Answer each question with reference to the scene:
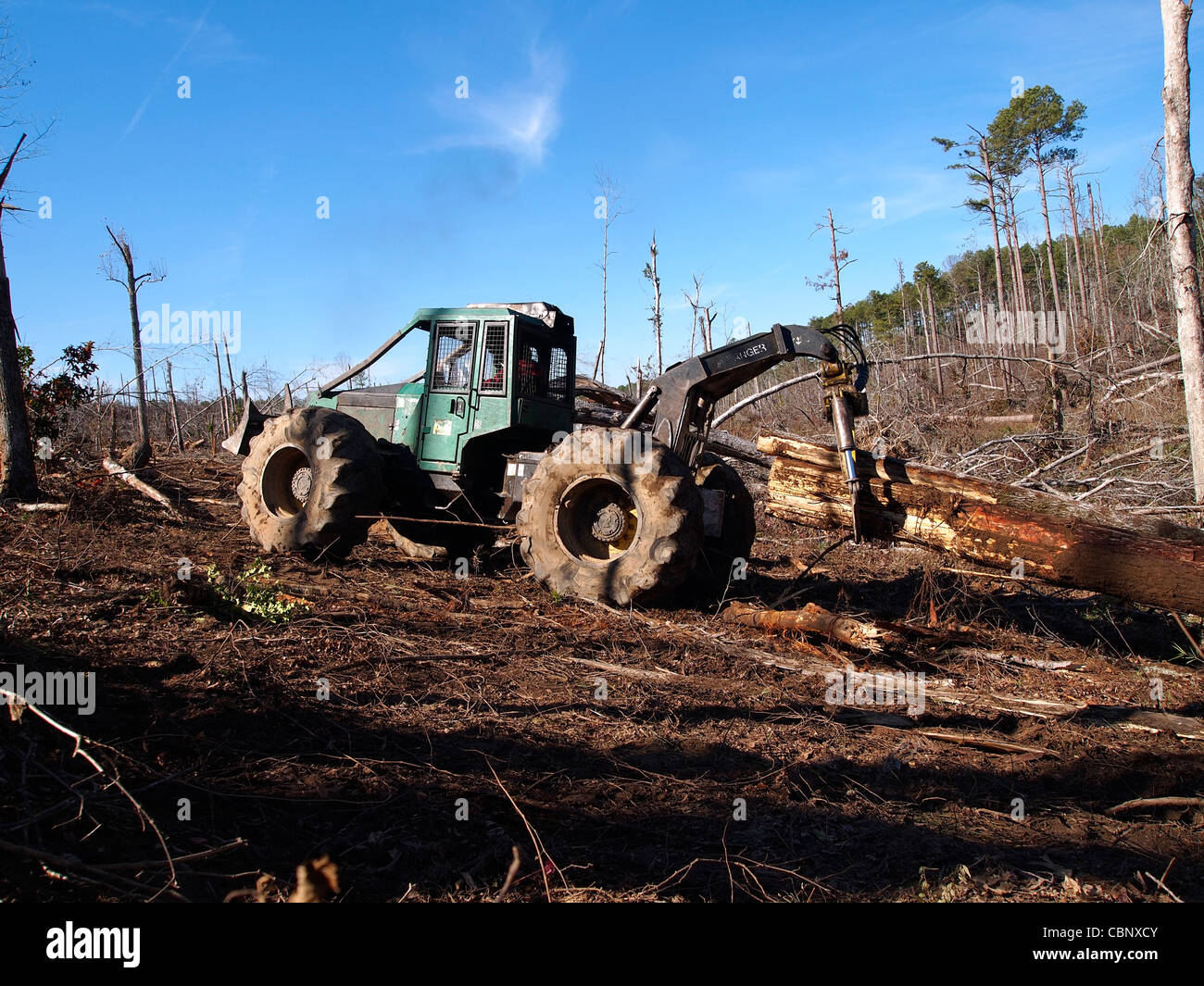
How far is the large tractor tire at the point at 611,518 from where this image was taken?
649 centimetres

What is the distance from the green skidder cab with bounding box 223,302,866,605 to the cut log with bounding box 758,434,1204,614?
0.36 m

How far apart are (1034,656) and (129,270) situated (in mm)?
27660

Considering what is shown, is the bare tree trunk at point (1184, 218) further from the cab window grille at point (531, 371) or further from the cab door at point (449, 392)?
the cab door at point (449, 392)

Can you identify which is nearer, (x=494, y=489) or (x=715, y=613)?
(x=715, y=613)

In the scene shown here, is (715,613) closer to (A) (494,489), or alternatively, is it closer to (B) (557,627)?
(B) (557,627)

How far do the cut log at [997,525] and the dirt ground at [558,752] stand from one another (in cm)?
65

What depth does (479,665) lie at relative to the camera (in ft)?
17.3

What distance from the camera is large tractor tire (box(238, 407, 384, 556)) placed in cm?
781

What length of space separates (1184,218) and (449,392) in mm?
8543

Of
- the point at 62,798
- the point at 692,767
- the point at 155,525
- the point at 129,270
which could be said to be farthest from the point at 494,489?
the point at 129,270

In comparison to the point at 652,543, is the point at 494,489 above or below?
above
